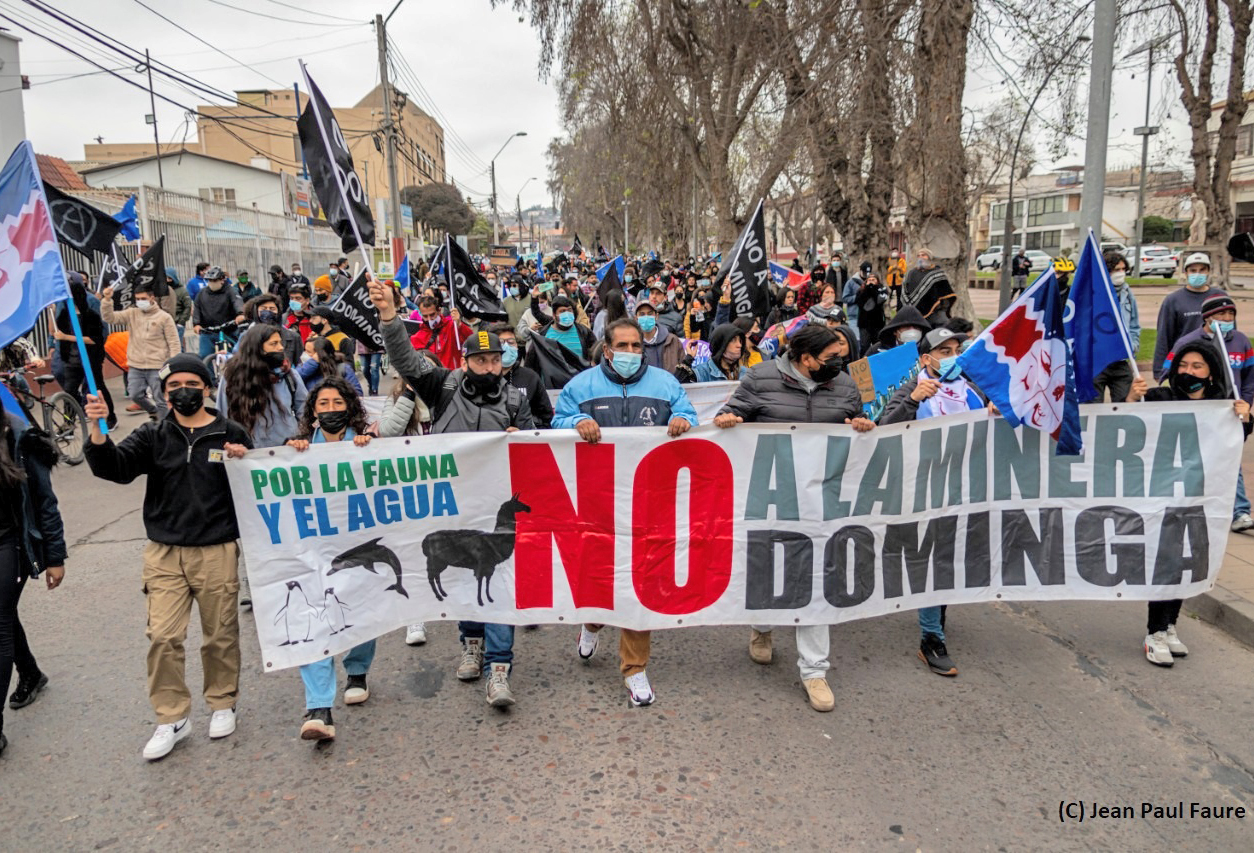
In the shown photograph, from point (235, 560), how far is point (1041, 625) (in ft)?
14.4

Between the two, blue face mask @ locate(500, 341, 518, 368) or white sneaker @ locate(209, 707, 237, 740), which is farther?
blue face mask @ locate(500, 341, 518, 368)

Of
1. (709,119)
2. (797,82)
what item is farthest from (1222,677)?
(709,119)

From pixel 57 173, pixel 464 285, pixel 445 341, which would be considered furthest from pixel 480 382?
pixel 57 173

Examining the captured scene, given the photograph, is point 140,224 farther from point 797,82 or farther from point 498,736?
point 498,736

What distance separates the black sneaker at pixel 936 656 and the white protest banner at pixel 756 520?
0.72 feet

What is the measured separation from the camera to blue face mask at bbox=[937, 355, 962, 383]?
4625 millimetres

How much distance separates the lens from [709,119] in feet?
81.8

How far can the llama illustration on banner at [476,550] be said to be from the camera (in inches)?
173

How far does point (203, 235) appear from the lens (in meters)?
21.4

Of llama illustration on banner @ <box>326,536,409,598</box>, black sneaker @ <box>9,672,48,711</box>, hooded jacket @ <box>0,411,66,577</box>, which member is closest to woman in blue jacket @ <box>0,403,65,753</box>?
hooded jacket @ <box>0,411,66,577</box>

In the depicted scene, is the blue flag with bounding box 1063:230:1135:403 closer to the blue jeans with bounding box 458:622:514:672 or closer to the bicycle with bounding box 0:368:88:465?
the blue jeans with bounding box 458:622:514:672

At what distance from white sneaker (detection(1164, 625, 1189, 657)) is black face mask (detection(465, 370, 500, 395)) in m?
3.77

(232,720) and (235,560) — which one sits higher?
(235,560)

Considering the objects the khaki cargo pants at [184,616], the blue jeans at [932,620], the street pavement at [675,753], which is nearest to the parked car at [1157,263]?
the street pavement at [675,753]
